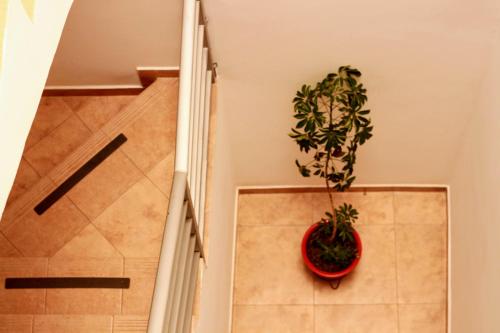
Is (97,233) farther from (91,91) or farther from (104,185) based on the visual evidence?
(91,91)

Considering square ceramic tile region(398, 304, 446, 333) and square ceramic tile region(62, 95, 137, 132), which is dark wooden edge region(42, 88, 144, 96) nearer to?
square ceramic tile region(62, 95, 137, 132)

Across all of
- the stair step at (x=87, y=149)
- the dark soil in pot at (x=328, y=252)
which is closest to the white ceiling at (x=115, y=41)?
the stair step at (x=87, y=149)

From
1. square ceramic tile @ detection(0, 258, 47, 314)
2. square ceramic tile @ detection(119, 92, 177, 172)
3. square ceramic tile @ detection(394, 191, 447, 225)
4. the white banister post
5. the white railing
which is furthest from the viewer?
square ceramic tile @ detection(394, 191, 447, 225)

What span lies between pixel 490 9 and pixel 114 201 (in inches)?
85.3

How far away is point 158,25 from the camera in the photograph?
12.9ft

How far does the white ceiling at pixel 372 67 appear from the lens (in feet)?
12.6

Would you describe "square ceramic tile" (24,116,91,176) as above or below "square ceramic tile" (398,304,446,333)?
above

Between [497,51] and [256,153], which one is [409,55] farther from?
[256,153]

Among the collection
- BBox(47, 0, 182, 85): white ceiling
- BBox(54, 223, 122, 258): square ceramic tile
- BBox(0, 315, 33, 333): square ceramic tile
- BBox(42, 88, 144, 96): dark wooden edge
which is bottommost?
BBox(0, 315, 33, 333): square ceramic tile

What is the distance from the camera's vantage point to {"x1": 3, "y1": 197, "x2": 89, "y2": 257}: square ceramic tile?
374cm

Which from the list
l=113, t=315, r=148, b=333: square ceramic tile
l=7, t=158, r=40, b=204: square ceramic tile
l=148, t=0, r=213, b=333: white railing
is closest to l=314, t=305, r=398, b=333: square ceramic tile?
l=148, t=0, r=213, b=333: white railing

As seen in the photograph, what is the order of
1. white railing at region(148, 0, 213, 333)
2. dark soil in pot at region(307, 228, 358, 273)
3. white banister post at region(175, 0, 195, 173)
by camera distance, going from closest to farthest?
white railing at region(148, 0, 213, 333) → white banister post at region(175, 0, 195, 173) → dark soil in pot at region(307, 228, 358, 273)

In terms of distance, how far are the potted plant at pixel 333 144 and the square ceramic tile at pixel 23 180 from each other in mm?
1478

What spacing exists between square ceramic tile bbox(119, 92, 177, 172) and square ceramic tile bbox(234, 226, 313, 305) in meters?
1.24
